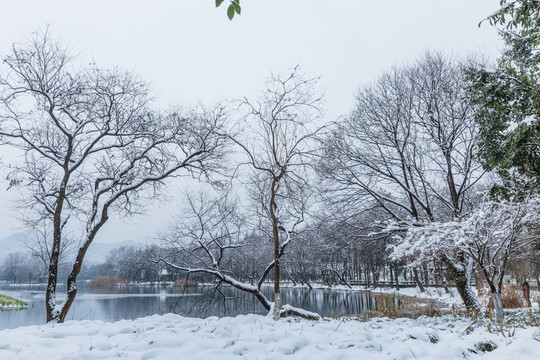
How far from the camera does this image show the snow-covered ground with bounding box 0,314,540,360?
11.8ft

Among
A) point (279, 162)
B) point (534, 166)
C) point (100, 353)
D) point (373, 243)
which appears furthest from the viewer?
point (373, 243)

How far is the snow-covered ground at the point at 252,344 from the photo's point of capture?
11.8 ft

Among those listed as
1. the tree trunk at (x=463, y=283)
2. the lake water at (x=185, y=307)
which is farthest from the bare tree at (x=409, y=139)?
the lake water at (x=185, y=307)

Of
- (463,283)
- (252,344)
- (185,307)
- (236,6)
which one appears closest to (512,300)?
(463,283)

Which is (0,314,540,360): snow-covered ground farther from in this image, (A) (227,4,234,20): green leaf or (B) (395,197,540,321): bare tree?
(A) (227,4,234,20): green leaf

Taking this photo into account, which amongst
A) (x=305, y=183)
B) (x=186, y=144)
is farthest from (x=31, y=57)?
(x=305, y=183)

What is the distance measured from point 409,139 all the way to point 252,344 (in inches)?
410

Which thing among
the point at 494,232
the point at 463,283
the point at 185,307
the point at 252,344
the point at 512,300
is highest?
the point at 494,232

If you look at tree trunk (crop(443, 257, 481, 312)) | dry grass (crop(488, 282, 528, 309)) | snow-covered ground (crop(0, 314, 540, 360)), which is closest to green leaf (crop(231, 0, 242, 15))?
snow-covered ground (crop(0, 314, 540, 360))

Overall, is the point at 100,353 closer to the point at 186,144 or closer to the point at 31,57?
the point at 186,144

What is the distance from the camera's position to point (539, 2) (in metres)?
6.02

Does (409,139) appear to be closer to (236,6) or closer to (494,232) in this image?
(494,232)

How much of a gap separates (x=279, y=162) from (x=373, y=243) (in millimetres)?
7256

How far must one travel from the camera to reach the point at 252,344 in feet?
13.5
